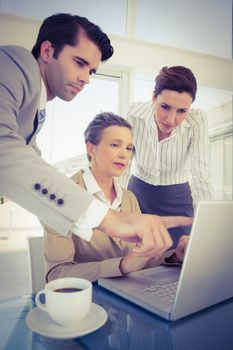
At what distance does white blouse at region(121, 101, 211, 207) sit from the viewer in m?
2.01

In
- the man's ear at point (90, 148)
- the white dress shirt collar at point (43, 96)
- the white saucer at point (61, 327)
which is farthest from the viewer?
the man's ear at point (90, 148)

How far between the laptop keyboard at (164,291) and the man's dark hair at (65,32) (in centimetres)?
121

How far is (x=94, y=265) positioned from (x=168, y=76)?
4.47ft

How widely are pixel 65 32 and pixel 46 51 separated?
138 millimetres

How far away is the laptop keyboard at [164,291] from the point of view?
801 mm

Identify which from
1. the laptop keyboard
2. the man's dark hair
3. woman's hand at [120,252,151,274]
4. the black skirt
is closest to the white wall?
the man's dark hair

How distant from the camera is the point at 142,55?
2.11 m

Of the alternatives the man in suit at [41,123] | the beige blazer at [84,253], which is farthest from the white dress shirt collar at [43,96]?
the beige blazer at [84,253]

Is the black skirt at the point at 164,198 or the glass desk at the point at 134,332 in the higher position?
the black skirt at the point at 164,198

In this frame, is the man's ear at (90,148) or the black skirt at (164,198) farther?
the black skirt at (164,198)

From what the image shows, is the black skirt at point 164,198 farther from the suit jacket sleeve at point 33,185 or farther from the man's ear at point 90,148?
the suit jacket sleeve at point 33,185

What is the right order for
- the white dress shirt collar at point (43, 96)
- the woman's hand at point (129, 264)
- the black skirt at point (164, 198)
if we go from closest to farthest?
the woman's hand at point (129, 264) → the white dress shirt collar at point (43, 96) → the black skirt at point (164, 198)

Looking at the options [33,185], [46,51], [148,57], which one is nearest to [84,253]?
[33,185]

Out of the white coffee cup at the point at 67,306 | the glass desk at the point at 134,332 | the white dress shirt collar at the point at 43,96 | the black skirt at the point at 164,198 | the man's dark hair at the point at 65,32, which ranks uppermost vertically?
the man's dark hair at the point at 65,32
